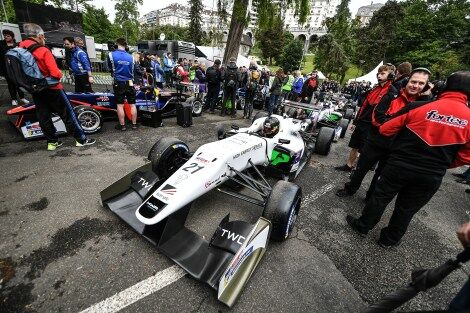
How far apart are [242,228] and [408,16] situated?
5348 centimetres

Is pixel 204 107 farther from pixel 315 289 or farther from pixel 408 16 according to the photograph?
pixel 408 16

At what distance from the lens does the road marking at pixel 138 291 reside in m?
1.84

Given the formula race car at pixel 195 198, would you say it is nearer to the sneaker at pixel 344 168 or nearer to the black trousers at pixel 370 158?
the black trousers at pixel 370 158

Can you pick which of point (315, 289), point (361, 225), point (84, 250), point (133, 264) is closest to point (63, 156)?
point (84, 250)

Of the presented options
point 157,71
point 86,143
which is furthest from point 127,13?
point 86,143

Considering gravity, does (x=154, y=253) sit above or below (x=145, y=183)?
below

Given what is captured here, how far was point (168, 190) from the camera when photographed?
245 cm

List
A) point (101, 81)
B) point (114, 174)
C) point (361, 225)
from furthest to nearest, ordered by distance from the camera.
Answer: point (101, 81), point (114, 174), point (361, 225)

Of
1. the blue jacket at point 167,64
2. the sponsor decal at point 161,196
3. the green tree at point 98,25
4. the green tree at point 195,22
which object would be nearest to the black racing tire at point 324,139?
the sponsor decal at point 161,196

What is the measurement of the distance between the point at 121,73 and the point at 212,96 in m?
4.16

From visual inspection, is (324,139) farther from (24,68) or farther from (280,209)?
(24,68)

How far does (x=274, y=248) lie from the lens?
2686 millimetres

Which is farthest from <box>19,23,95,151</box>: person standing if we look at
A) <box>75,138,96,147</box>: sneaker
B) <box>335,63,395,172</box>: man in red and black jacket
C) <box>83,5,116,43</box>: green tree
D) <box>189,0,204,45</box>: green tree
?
<box>189,0,204,45</box>: green tree

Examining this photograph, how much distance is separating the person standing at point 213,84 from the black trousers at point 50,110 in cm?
499
